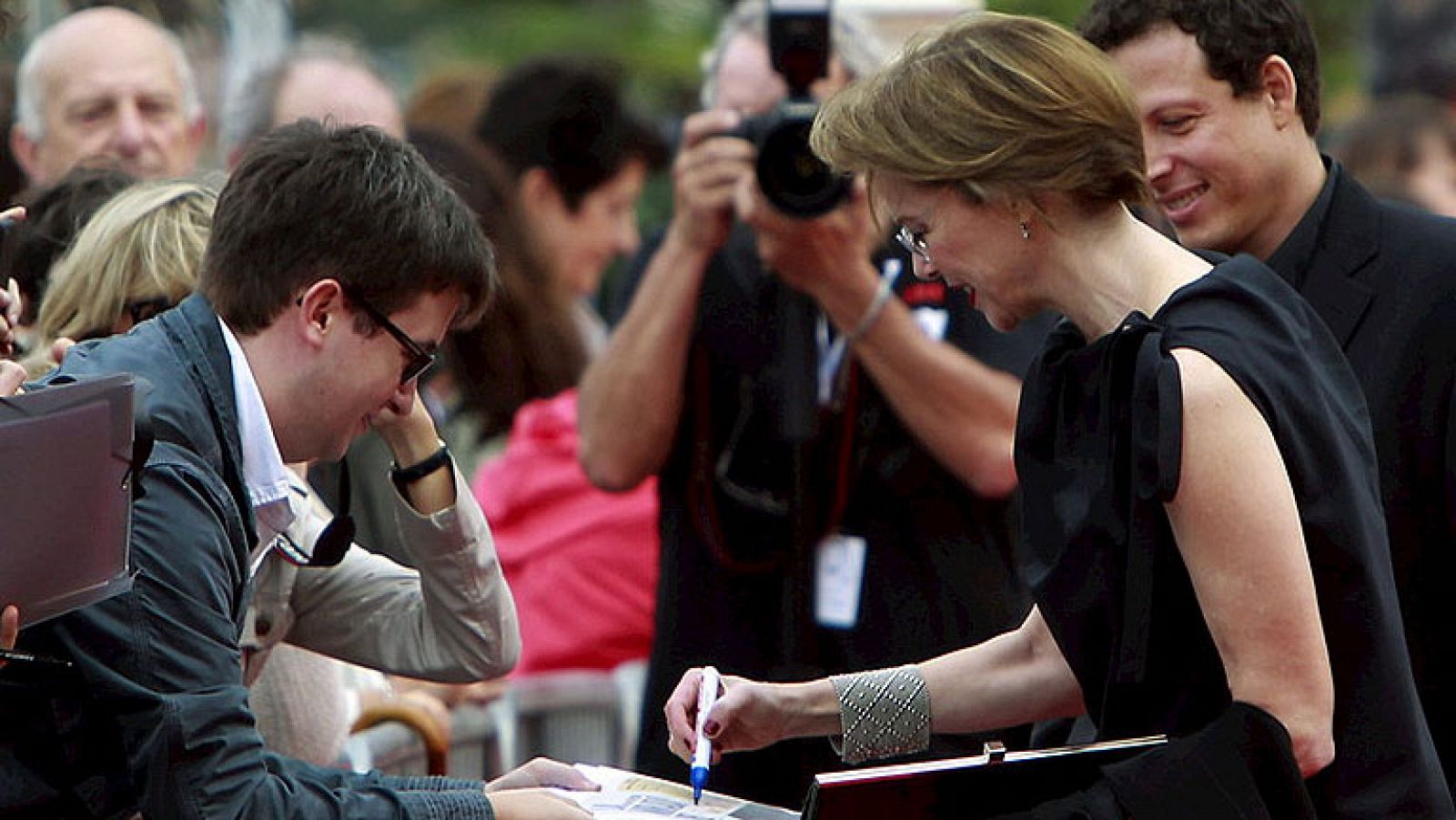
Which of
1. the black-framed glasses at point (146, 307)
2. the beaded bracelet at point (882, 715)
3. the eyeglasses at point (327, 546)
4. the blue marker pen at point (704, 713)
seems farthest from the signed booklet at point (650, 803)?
the black-framed glasses at point (146, 307)

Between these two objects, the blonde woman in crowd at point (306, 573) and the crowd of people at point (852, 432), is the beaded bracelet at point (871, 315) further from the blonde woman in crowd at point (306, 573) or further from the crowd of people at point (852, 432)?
the blonde woman in crowd at point (306, 573)

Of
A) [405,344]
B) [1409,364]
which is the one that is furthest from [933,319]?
[405,344]

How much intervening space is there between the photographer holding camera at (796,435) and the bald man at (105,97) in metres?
1.33

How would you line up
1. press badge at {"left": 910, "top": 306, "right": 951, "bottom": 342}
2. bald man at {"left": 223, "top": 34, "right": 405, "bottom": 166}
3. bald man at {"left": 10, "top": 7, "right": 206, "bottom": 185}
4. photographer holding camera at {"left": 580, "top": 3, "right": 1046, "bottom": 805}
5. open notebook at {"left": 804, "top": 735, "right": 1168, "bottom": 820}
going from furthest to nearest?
bald man at {"left": 223, "top": 34, "right": 405, "bottom": 166}
bald man at {"left": 10, "top": 7, "right": 206, "bottom": 185}
press badge at {"left": 910, "top": 306, "right": 951, "bottom": 342}
photographer holding camera at {"left": 580, "top": 3, "right": 1046, "bottom": 805}
open notebook at {"left": 804, "top": 735, "right": 1168, "bottom": 820}

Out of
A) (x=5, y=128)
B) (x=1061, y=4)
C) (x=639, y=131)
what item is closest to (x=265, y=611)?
(x=5, y=128)

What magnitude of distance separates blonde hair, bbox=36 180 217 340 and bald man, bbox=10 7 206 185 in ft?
5.15

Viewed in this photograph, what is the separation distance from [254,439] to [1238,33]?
5.16ft

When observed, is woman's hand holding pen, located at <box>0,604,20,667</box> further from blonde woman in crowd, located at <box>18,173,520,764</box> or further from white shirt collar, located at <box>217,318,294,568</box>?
blonde woman in crowd, located at <box>18,173,520,764</box>

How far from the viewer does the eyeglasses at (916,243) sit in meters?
2.81

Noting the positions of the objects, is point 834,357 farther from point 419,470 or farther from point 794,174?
point 419,470

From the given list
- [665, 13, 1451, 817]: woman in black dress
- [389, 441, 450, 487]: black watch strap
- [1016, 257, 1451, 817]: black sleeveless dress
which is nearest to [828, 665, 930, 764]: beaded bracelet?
[665, 13, 1451, 817]: woman in black dress

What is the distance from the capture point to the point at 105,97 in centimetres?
486

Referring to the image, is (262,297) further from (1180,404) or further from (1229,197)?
(1229,197)

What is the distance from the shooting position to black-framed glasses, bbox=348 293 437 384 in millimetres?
2676
